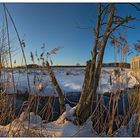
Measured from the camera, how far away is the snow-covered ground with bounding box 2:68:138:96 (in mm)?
1457

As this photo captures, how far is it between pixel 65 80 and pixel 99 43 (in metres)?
0.30

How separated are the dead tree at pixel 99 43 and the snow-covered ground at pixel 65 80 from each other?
0.05 metres

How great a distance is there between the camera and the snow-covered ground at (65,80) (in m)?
1.46

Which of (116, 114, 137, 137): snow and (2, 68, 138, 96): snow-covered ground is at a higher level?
(2, 68, 138, 96): snow-covered ground

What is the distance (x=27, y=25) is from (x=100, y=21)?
440 mm

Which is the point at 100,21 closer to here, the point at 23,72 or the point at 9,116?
the point at 23,72

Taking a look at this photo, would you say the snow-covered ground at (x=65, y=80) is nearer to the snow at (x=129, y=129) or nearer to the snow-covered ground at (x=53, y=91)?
the snow-covered ground at (x=53, y=91)

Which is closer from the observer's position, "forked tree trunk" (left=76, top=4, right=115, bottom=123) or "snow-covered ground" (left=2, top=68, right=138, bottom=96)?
A: "snow-covered ground" (left=2, top=68, right=138, bottom=96)

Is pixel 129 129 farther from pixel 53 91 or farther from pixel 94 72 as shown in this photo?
pixel 53 91

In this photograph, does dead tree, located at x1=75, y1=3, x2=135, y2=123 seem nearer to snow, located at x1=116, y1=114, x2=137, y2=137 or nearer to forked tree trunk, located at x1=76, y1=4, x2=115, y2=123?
forked tree trunk, located at x1=76, y1=4, x2=115, y2=123

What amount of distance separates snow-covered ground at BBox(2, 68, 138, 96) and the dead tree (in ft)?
0.17

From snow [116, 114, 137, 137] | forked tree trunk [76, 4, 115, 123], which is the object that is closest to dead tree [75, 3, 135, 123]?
forked tree trunk [76, 4, 115, 123]

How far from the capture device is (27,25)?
1.54 m

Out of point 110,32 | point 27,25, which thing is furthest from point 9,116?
point 110,32
